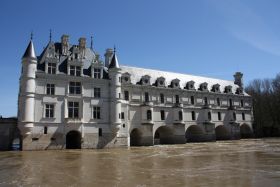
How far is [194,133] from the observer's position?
162 feet

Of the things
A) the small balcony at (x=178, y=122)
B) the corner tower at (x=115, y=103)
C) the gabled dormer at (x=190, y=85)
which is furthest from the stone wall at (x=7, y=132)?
the gabled dormer at (x=190, y=85)

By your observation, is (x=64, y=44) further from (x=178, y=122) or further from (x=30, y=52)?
(x=178, y=122)

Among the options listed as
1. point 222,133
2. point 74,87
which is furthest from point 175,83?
point 74,87

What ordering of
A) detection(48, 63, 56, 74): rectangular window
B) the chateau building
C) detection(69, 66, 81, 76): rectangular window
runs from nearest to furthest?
the chateau building < detection(48, 63, 56, 74): rectangular window < detection(69, 66, 81, 76): rectangular window

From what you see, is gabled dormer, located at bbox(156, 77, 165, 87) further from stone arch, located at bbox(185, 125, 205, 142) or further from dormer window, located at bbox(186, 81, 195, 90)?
stone arch, located at bbox(185, 125, 205, 142)

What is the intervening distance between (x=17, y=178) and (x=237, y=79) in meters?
56.7

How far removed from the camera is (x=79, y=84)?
34.0 meters

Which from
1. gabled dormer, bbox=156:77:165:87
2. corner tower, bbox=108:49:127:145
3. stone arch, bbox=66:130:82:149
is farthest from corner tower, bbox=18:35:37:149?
gabled dormer, bbox=156:77:165:87

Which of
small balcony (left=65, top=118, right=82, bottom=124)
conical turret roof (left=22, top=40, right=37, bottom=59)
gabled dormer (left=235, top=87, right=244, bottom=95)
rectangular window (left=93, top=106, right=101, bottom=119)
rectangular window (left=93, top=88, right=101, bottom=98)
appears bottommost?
small balcony (left=65, top=118, right=82, bottom=124)

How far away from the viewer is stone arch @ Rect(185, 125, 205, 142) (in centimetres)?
4847

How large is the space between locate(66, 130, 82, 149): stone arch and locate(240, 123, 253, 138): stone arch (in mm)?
36948

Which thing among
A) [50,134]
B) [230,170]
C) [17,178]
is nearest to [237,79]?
[50,134]

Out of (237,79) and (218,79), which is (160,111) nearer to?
(218,79)

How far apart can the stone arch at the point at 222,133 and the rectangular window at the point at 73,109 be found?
31434 mm
